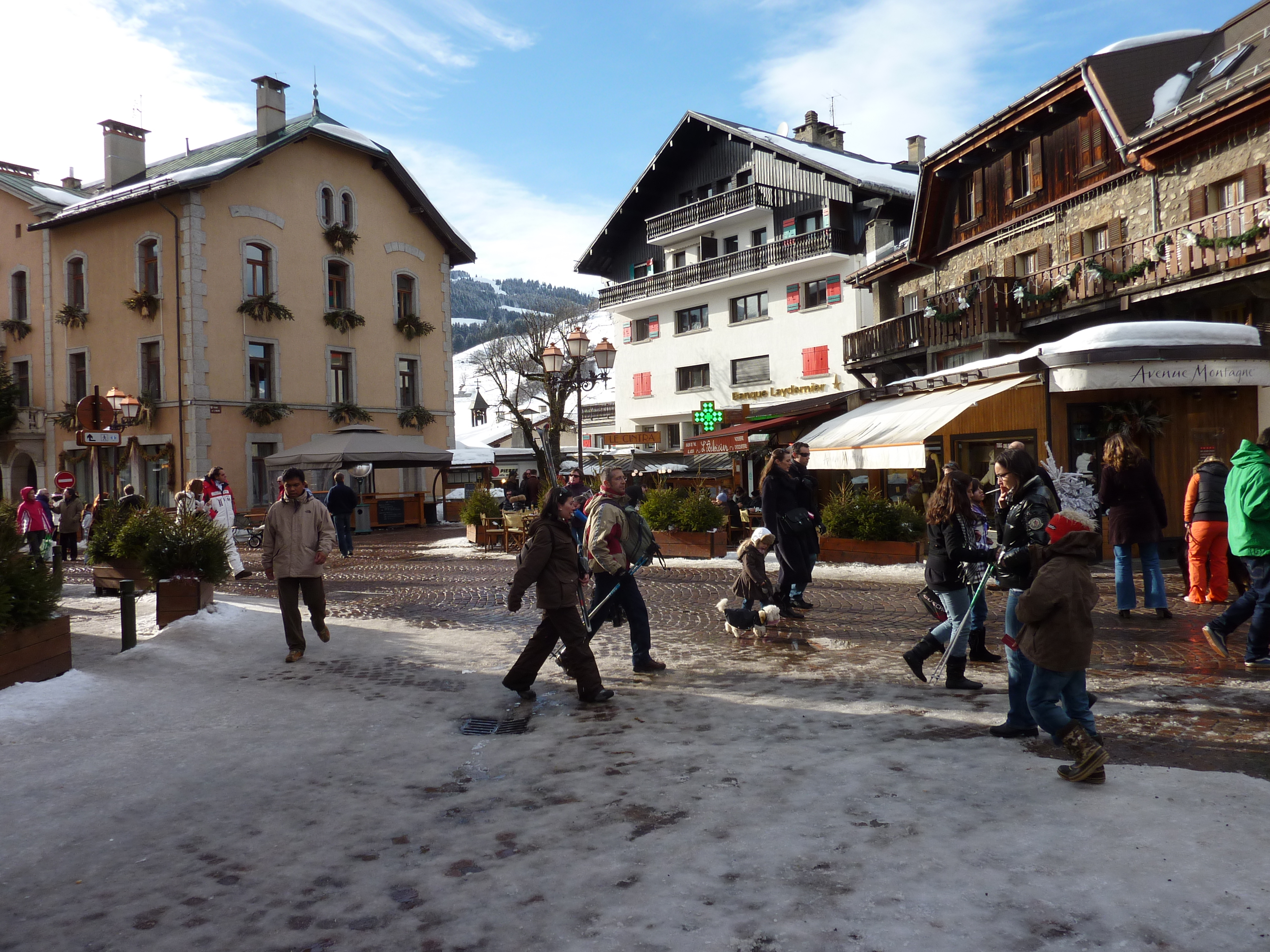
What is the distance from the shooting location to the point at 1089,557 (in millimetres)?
4574

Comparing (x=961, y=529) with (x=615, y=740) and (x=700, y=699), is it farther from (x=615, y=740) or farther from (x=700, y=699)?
(x=615, y=740)

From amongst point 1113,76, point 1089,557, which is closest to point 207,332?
point 1113,76

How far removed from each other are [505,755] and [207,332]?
25985mm

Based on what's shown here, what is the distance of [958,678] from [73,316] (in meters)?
31.9

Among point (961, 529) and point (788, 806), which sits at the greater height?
point (961, 529)

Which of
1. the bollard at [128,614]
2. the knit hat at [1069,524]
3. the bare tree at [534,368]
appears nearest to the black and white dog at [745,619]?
the knit hat at [1069,524]

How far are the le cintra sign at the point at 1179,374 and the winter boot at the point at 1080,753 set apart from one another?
9760mm

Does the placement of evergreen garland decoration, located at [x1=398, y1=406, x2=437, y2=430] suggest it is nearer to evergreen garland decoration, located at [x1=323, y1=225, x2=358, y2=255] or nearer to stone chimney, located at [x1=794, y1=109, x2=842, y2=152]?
evergreen garland decoration, located at [x1=323, y1=225, x2=358, y2=255]

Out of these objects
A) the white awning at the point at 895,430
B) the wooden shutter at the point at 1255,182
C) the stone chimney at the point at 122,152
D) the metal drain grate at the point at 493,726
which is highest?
the stone chimney at the point at 122,152

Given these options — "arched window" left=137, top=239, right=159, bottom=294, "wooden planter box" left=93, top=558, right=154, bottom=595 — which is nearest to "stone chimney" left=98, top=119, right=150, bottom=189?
"arched window" left=137, top=239, right=159, bottom=294

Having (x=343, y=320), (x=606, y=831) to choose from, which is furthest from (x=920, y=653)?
(x=343, y=320)

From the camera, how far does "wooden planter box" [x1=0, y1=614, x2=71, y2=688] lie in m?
6.54

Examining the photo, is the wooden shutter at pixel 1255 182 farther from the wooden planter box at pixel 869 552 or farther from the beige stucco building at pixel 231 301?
the beige stucco building at pixel 231 301

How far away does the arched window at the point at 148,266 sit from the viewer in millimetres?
28469
